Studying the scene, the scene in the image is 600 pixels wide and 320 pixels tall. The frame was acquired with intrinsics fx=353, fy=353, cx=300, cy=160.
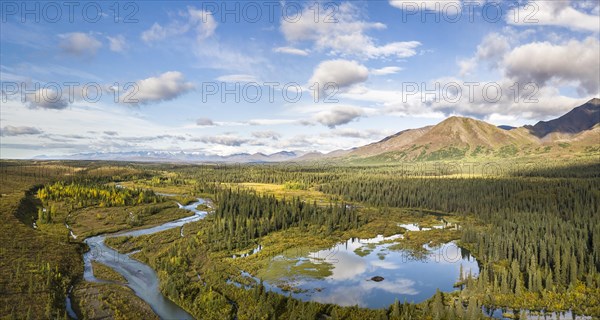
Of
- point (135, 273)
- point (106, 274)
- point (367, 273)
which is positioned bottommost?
point (367, 273)

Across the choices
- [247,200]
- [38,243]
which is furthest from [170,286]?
[247,200]

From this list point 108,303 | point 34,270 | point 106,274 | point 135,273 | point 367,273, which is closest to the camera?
point 108,303

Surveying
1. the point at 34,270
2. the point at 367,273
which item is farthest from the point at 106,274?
the point at 367,273

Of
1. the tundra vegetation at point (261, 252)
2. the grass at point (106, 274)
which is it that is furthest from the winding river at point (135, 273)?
the tundra vegetation at point (261, 252)

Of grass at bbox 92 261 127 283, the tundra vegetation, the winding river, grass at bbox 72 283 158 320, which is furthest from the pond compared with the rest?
grass at bbox 92 261 127 283

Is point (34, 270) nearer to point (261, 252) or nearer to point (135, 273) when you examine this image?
point (135, 273)

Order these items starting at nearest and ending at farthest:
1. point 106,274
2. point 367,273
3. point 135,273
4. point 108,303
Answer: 1. point 108,303
2. point 106,274
3. point 135,273
4. point 367,273

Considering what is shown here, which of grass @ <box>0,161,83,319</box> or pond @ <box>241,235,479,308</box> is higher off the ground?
grass @ <box>0,161,83,319</box>

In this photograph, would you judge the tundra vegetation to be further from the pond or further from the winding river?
the pond

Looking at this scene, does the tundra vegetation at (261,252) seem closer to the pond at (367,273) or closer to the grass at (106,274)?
the grass at (106,274)
